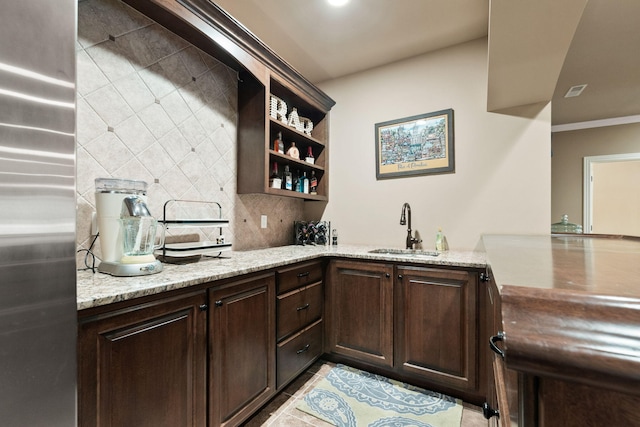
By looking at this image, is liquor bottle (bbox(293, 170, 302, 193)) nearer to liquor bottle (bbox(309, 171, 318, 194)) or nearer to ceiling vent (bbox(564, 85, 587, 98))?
liquor bottle (bbox(309, 171, 318, 194))

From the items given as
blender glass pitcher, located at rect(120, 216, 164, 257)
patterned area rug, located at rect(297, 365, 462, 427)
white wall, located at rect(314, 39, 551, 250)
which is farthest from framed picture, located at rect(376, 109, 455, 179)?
blender glass pitcher, located at rect(120, 216, 164, 257)

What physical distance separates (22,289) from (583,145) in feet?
19.8

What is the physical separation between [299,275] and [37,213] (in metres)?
1.52

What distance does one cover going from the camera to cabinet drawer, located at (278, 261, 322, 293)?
6.04 ft

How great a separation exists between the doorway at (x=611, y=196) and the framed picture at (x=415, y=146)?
3.40 meters

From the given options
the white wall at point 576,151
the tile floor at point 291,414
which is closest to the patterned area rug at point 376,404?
the tile floor at point 291,414

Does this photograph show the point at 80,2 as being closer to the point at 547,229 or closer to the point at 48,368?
the point at 48,368

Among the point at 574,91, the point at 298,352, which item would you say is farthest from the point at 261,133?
the point at 574,91

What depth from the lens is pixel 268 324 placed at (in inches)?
67.0

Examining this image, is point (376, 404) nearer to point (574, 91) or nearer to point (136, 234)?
point (136, 234)

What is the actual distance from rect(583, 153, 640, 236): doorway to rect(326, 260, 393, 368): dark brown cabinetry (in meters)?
4.15

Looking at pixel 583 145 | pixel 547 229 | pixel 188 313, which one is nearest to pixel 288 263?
pixel 188 313

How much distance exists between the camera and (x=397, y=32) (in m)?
2.30

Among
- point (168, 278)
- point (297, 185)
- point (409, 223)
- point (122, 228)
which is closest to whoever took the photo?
point (168, 278)
